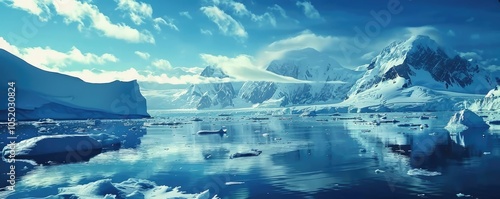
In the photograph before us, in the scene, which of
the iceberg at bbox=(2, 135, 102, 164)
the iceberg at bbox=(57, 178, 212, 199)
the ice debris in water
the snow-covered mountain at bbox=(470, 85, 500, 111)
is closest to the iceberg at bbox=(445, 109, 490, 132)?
the ice debris in water

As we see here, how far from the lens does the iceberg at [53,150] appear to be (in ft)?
99.5

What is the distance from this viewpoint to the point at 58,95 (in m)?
Answer: 84.2

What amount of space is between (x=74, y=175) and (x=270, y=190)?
1209cm

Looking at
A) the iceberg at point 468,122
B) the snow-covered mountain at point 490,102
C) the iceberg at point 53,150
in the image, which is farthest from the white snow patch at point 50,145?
the snow-covered mountain at point 490,102

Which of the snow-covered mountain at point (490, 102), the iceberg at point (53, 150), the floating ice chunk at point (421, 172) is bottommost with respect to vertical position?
the floating ice chunk at point (421, 172)

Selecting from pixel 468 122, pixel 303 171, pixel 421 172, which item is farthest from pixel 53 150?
pixel 468 122

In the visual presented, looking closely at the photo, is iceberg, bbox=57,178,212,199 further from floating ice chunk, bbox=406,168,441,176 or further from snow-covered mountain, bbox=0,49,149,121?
snow-covered mountain, bbox=0,49,149,121

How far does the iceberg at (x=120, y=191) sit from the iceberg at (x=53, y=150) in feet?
40.5

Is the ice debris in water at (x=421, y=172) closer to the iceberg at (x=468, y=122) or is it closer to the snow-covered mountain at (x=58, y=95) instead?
the iceberg at (x=468, y=122)

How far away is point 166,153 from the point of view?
33562mm

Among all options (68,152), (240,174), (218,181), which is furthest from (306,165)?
(68,152)

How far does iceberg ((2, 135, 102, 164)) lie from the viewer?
30.3 m

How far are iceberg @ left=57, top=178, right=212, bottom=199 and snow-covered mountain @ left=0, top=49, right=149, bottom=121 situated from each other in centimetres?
6509

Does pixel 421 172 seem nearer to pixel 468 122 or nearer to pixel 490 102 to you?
pixel 468 122
